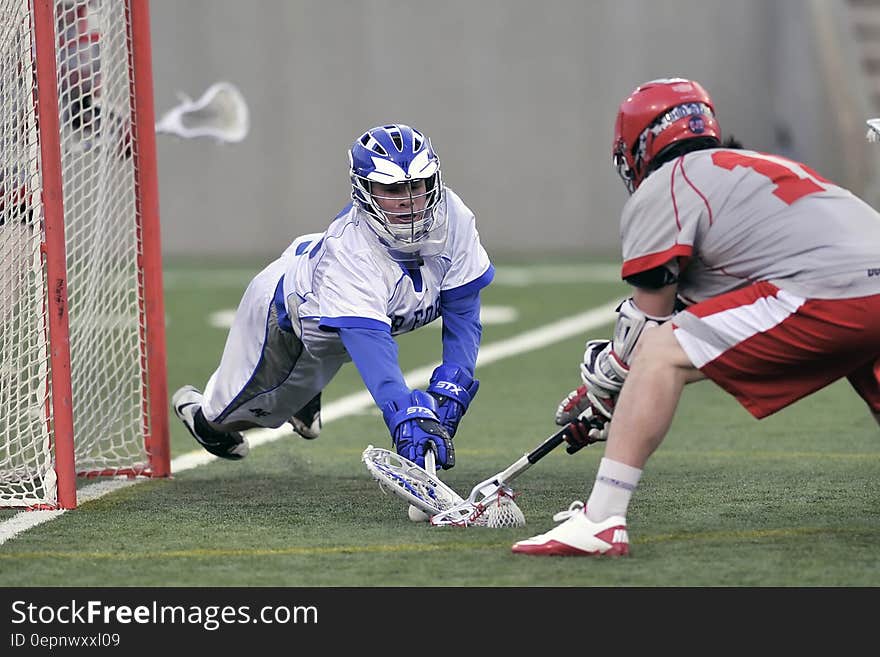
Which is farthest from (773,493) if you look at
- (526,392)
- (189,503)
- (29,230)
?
(526,392)

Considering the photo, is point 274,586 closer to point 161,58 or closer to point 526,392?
point 526,392

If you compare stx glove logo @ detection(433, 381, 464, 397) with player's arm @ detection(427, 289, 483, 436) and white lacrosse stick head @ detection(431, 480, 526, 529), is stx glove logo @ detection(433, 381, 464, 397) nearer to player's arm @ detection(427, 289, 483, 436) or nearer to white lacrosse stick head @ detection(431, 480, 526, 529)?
player's arm @ detection(427, 289, 483, 436)

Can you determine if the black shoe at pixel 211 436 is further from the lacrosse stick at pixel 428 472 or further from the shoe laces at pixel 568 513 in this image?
the shoe laces at pixel 568 513

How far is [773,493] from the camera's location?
14.9ft

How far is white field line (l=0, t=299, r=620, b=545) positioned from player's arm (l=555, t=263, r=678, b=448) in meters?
1.54

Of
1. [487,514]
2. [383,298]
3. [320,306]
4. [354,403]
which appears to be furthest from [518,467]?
[354,403]

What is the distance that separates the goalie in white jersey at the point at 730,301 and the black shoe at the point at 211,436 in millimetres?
1873

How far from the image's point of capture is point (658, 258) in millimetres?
3482

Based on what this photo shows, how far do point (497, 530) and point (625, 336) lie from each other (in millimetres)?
684

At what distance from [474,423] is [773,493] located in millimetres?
2039

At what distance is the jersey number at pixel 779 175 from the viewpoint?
3.60m

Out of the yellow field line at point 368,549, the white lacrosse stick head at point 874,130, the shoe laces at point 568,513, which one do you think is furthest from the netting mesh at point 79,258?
the white lacrosse stick head at point 874,130

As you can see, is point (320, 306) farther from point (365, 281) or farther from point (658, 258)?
point (658, 258)
